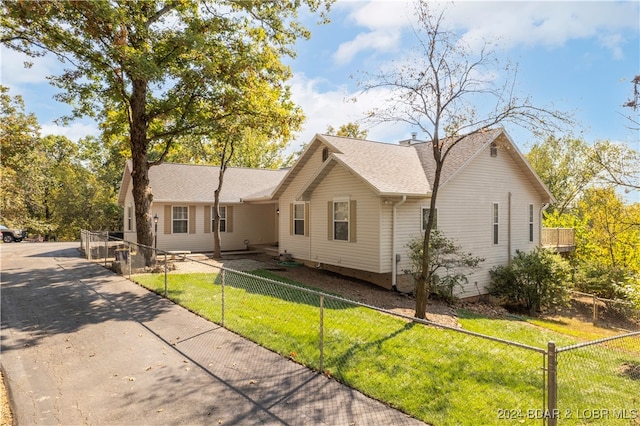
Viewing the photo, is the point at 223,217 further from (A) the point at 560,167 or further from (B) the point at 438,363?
(A) the point at 560,167

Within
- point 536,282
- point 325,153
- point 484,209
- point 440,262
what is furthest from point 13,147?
point 536,282

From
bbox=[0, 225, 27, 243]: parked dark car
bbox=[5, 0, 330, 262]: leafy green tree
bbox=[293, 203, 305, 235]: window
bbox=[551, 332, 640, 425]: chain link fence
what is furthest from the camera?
bbox=[0, 225, 27, 243]: parked dark car

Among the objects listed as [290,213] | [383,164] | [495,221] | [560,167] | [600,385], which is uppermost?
[560,167]

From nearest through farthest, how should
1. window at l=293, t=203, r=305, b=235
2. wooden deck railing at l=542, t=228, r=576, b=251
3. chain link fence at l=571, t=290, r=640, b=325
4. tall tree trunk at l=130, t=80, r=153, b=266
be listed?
chain link fence at l=571, t=290, r=640, b=325
tall tree trunk at l=130, t=80, r=153, b=266
window at l=293, t=203, r=305, b=235
wooden deck railing at l=542, t=228, r=576, b=251

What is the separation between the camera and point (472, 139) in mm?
15422

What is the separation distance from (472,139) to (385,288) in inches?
290

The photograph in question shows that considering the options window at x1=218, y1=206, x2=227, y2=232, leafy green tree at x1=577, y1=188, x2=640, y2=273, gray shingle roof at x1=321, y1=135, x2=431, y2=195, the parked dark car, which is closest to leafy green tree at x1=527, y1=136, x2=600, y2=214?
leafy green tree at x1=577, y1=188, x2=640, y2=273

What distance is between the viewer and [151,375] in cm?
538

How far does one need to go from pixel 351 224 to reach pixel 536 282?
7509 mm

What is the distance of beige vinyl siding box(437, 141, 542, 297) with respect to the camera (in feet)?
46.6

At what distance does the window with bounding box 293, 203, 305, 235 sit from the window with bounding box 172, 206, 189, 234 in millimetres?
7215

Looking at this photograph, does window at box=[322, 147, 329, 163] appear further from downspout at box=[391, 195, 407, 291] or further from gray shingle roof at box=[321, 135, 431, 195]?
downspout at box=[391, 195, 407, 291]

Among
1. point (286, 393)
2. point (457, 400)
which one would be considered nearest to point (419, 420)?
point (457, 400)

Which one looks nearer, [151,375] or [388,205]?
[151,375]
